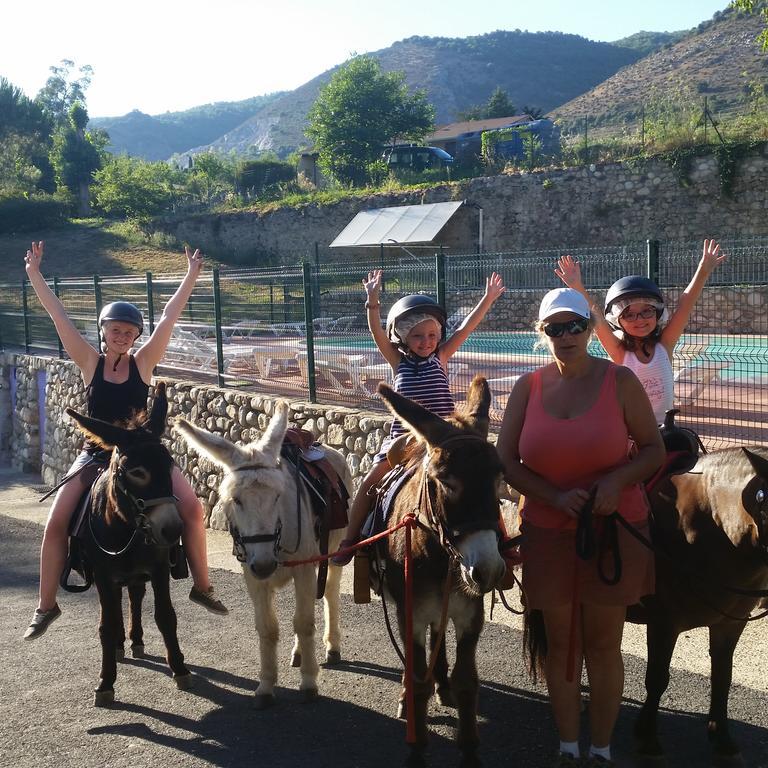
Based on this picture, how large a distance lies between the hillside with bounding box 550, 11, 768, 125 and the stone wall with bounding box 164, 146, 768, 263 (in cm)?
2284

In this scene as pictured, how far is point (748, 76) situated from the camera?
53531 mm

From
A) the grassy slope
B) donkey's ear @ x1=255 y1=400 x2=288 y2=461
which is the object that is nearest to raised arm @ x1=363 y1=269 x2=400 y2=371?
donkey's ear @ x1=255 y1=400 x2=288 y2=461

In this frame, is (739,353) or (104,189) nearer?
(739,353)

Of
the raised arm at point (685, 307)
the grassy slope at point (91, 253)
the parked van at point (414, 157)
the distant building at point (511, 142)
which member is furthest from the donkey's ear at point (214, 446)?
the parked van at point (414, 157)

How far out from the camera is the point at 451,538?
11.6 feet

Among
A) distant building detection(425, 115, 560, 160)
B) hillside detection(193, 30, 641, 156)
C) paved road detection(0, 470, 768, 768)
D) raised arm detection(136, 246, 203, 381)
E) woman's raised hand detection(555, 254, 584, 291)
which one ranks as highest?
hillside detection(193, 30, 641, 156)

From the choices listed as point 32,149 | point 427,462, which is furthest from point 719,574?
point 32,149

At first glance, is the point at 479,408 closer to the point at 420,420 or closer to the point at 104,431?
the point at 420,420

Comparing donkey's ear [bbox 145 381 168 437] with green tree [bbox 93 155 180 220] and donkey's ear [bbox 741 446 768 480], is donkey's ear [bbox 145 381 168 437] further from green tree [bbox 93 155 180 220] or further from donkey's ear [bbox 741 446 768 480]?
green tree [bbox 93 155 180 220]

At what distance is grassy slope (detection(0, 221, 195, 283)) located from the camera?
3694 cm

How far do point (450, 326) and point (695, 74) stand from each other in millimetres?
55148

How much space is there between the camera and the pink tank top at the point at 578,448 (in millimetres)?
3650

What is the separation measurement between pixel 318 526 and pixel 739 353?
389cm

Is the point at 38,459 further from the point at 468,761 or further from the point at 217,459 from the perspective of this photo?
the point at 468,761
